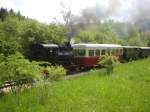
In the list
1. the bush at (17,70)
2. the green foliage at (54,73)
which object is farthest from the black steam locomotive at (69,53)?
the bush at (17,70)

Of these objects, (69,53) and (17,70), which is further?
(69,53)

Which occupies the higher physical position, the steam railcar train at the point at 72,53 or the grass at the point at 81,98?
the steam railcar train at the point at 72,53

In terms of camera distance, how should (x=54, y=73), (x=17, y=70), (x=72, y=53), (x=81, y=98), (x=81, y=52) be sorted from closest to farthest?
1. (x=17, y=70)
2. (x=81, y=98)
3. (x=54, y=73)
4. (x=72, y=53)
5. (x=81, y=52)

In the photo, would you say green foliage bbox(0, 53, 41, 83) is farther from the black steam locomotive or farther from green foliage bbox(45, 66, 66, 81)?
the black steam locomotive

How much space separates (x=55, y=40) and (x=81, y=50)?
7889mm

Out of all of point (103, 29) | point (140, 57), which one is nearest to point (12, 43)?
point (140, 57)

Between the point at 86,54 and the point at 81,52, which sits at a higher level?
the point at 81,52

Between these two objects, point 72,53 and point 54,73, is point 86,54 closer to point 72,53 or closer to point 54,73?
point 72,53

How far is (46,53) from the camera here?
26.5 meters

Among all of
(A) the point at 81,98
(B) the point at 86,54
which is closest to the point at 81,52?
(B) the point at 86,54

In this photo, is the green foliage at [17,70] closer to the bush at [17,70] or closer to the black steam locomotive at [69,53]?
the bush at [17,70]

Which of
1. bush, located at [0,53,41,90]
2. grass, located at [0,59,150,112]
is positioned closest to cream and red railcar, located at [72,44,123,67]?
grass, located at [0,59,150,112]

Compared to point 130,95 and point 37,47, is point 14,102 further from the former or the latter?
point 37,47

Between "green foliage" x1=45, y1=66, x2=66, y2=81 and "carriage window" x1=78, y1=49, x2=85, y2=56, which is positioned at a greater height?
"carriage window" x1=78, y1=49, x2=85, y2=56
